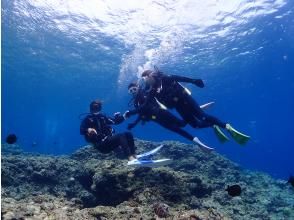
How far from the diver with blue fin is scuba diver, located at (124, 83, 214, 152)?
60 cm

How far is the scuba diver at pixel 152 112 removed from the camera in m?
9.30

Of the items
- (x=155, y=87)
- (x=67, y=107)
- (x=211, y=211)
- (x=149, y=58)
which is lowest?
(x=67, y=107)

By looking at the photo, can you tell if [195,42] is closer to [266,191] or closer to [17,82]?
[266,191]

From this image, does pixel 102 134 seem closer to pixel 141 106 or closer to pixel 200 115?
pixel 141 106

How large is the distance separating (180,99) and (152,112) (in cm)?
113

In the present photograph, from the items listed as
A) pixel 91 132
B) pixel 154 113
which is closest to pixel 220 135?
pixel 154 113

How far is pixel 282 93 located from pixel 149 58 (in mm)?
33497

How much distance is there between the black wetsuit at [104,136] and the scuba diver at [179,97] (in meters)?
1.50

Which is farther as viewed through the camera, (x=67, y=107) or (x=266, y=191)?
(x=67, y=107)

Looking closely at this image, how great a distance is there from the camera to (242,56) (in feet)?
116

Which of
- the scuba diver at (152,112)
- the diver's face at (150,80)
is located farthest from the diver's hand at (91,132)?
the diver's face at (150,80)

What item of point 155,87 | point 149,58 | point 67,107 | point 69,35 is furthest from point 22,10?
point 67,107

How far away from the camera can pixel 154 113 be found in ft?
30.6

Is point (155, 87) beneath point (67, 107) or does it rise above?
above
